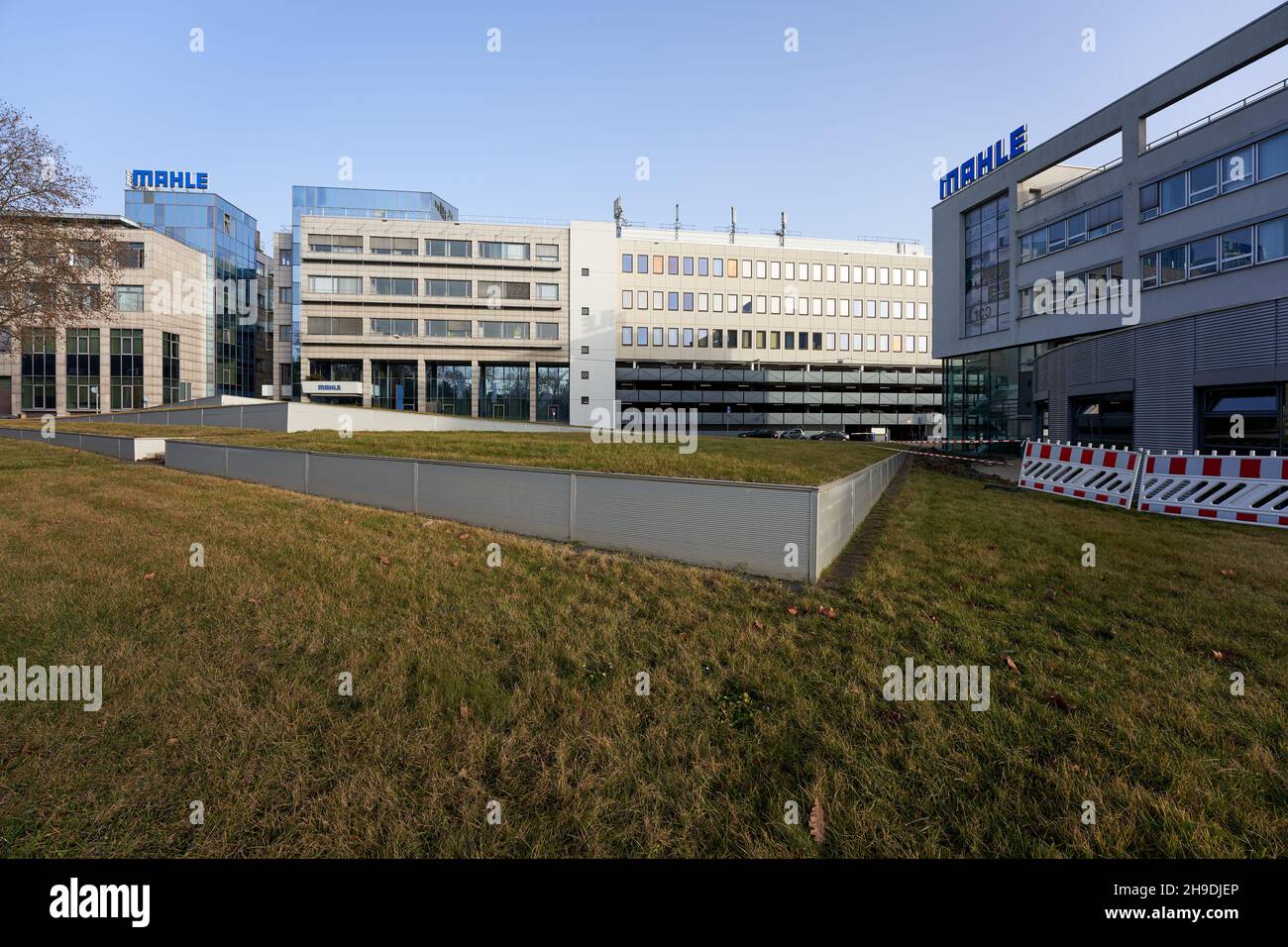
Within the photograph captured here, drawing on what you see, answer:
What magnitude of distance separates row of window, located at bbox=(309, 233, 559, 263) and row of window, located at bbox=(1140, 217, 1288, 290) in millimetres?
48537

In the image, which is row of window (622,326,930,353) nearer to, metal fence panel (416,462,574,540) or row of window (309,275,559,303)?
row of window (309,275,559,303)

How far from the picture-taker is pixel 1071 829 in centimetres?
269

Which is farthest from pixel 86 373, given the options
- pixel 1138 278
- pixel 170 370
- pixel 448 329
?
pixel 1138 278

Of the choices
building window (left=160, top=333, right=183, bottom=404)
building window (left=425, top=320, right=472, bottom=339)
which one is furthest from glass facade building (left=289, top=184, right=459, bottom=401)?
building window (left=425, top=320, right=472, bottom=339)

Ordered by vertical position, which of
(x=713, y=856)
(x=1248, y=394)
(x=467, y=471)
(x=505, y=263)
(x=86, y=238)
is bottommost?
(x=713, y=856)

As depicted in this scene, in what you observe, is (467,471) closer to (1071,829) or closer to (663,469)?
(663,469)

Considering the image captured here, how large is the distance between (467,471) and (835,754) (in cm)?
821

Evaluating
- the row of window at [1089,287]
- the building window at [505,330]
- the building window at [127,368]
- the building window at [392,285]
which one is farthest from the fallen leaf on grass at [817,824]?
the building window at [127,368]

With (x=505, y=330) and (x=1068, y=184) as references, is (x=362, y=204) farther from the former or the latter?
(x=1068, y=184)

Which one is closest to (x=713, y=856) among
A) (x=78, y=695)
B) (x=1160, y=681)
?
(x=1160, y=681)

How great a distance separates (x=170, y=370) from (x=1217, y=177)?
7834cm

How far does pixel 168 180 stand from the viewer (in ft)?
222

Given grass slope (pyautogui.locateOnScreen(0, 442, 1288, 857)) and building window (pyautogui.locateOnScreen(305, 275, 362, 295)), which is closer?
grass slope (pyautogui.locateOnScreen(0, 442, 1288, 857))

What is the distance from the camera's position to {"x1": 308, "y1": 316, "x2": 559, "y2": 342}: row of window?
58375 mm
